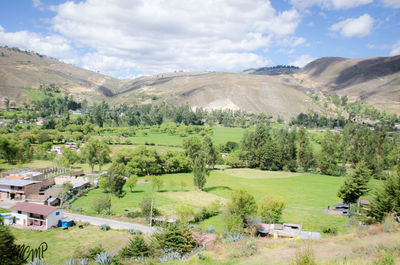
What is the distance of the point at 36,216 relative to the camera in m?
31.7

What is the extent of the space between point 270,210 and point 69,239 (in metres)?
21.6

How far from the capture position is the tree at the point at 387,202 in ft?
82.9

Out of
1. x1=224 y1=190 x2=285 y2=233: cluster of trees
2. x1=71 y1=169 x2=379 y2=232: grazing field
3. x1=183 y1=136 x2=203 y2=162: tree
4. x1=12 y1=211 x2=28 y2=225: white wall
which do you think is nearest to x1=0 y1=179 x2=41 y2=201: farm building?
x1=71 y1=169 x2=379 y2=232: grazing field

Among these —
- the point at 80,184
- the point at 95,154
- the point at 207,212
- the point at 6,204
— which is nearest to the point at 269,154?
the point at 207,212

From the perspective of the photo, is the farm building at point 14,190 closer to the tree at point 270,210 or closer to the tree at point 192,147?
the tree at point 192,147

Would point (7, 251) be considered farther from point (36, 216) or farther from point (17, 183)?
point (17, 183)

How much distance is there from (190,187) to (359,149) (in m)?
58.4

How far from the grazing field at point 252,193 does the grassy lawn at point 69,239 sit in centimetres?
674

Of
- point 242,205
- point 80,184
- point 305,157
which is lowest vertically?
point 80,184

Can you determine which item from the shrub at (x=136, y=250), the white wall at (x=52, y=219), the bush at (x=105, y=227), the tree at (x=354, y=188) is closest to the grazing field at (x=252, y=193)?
the tree at (x=354, y=188)

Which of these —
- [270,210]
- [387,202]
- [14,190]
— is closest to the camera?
[387,202]

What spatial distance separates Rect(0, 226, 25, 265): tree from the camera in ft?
45.7

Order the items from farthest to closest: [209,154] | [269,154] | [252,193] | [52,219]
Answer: [269,154] → [209,154] → [252,193] → [52,219]

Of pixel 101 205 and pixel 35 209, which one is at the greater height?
pixel 35 209
